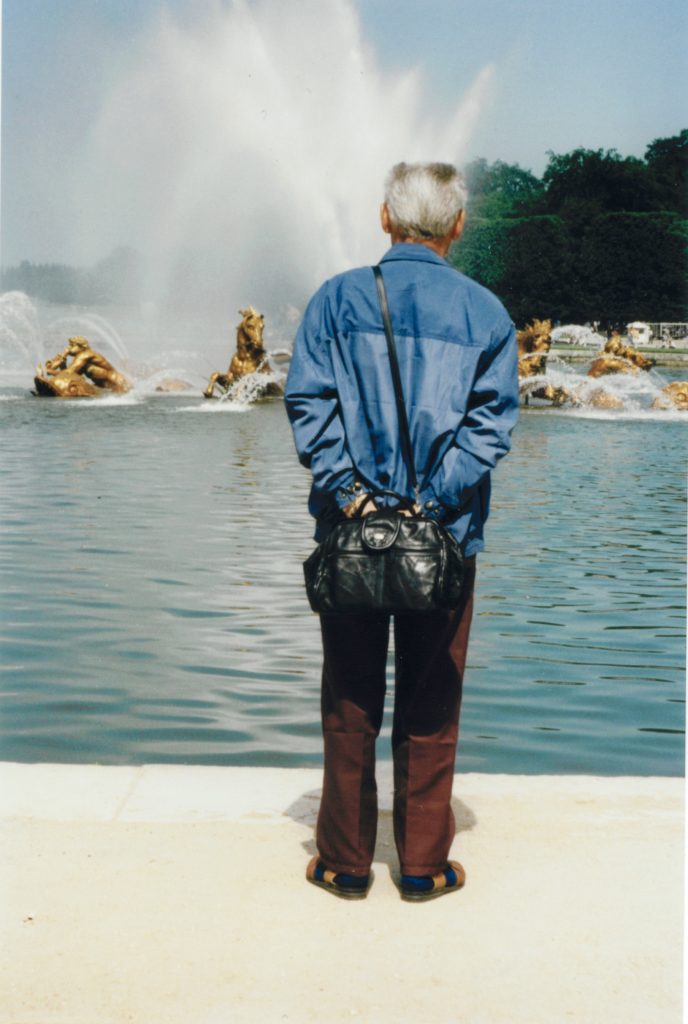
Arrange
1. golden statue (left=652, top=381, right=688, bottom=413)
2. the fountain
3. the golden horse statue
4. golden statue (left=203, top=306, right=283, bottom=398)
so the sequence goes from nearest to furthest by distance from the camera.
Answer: golden statue (left=652, top=381, right=688, bottom=413), the fountain, the golden horse statue, golden statue (left=203, top=306, right=283, bottom=398)

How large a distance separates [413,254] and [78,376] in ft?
75.0

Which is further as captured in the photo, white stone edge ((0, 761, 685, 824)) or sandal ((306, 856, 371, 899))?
white stone edge ((0, 761, 685, 824))

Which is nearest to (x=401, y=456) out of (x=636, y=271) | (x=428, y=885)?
(x=428, y=885)

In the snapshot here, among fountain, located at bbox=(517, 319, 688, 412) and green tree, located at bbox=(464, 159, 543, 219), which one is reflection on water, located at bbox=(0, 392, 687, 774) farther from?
green tree, located at bbox=(464, 159, 543, 219)

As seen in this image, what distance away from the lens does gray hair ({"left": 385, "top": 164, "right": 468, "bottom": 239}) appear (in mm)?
3143

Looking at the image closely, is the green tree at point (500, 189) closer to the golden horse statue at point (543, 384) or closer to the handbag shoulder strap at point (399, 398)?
the golden horse statue at point (543, 384)

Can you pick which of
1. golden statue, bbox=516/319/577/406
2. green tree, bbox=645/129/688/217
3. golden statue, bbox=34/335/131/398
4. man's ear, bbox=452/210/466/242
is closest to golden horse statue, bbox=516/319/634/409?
golden statue, bbox=516/319/577/406

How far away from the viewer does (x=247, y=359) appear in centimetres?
2605

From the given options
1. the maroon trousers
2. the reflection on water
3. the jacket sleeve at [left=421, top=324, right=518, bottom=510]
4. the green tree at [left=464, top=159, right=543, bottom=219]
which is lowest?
the reflection on water

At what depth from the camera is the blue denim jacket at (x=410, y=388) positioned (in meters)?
3.04

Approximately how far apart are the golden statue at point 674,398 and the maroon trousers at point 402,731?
68.4 ft

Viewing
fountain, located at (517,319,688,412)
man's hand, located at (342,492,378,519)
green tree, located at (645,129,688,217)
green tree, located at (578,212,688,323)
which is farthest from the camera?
green tree, located at (645,129,688,217)

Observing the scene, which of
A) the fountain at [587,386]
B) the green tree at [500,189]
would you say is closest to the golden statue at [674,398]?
the fountain at [587,386]

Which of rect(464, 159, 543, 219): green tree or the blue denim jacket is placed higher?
rect(464, 159, 543, 219): green tree
